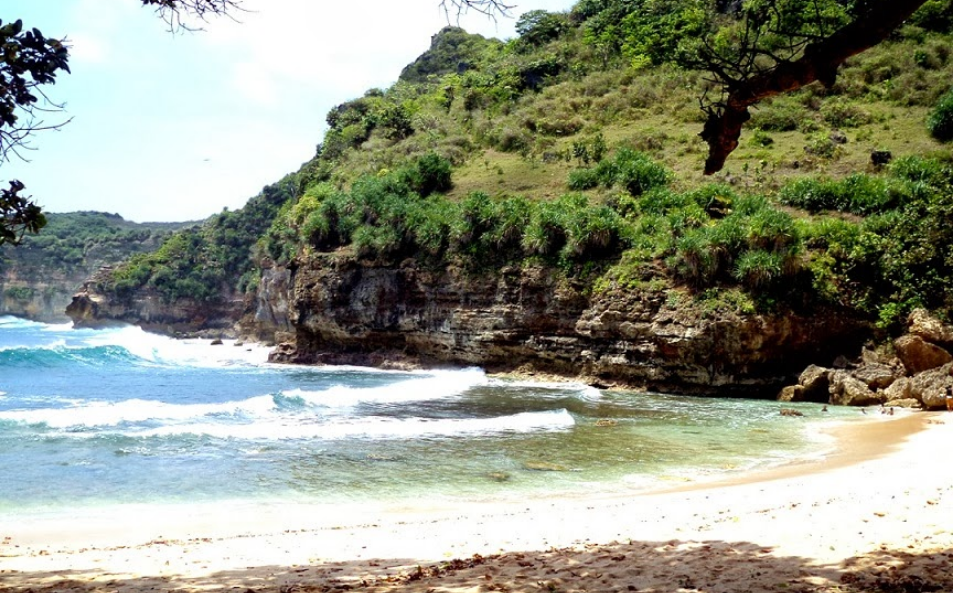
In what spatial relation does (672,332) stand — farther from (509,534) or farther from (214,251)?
(214,251)

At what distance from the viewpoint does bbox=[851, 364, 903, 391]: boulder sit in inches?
814

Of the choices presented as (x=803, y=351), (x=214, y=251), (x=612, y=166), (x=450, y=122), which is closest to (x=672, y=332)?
(x=803, y=351)

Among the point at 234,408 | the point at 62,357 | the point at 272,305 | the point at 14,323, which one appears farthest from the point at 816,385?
the point at 14,323

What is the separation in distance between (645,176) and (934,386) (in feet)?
55.6

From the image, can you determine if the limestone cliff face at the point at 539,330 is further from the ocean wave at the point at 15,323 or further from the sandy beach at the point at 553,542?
the ocean wave at the point at 15,323

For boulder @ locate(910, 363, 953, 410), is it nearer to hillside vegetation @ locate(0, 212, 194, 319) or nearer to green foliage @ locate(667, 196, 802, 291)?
green foliage @ locate(667, 196, 802, 291)

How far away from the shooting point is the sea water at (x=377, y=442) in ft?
38.9

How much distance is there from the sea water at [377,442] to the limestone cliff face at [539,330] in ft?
5.41

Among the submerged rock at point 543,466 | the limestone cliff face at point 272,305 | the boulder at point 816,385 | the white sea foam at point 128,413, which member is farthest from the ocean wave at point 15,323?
the boulder at point 816,385

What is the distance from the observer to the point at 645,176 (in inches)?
→ 1287

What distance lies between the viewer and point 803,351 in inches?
935

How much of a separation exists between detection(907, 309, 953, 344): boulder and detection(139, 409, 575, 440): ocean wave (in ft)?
35.2

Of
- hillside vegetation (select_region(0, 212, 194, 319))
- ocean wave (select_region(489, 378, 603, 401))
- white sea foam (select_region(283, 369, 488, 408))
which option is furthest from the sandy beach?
hillside vegetation (select_region(0, 212, 194, 319))

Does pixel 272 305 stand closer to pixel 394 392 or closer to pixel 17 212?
pixel 394 392
